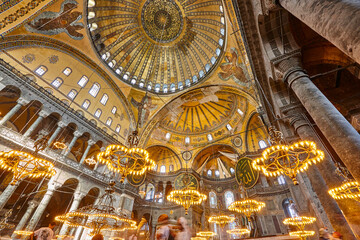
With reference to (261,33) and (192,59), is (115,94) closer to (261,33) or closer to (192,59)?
(192,59)

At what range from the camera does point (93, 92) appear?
43.2ft

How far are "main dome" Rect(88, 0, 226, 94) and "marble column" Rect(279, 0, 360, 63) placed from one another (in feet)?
36.3

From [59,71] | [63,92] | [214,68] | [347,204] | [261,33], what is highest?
[214,68]

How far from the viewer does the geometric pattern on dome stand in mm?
15094

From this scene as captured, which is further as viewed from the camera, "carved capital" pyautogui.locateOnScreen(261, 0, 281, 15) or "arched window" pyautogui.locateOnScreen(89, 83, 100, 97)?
"arched window" pyautogui.locateOnScreen(89, 83, 100, 97)

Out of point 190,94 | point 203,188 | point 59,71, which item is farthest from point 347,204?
point 59,71

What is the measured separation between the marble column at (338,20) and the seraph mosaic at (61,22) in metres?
13.5

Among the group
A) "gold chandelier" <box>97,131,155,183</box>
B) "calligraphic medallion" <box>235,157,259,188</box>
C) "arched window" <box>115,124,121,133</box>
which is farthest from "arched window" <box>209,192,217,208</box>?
"gold chandelier" <box>97,131,155,183</box>

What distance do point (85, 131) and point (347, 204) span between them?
1351cm

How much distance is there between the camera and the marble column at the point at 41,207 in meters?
7.80

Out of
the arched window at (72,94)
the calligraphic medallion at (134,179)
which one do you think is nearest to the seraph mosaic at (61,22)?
the arched window at (72,94)

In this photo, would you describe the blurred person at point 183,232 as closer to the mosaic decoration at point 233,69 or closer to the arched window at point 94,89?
the mosaic decoration at point 233,69

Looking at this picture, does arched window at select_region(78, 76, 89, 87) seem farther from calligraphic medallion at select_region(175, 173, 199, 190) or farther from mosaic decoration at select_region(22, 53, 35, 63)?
calligraphic medallion at select_region(175, 173, 199, 190)

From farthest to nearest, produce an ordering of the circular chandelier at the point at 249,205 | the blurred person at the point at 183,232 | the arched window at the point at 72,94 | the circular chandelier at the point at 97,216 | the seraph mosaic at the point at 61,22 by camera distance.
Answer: the arched window at the point at 72,94, the seraph mosaic at the point at 61,22, the circular chandelier at the point at 249,205, the circular chandelier at the point at 97,216, the blurred person at the point at 183,232
